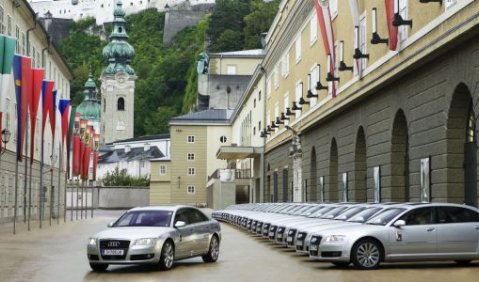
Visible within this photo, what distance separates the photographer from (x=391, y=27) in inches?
1015

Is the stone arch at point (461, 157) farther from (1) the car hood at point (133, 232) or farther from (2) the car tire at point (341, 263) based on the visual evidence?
(1) the car hood at point (133, 232)

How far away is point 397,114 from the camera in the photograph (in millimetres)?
27609

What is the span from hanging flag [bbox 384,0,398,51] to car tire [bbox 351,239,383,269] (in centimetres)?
935

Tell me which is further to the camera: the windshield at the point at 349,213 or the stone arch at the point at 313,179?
the stone arch at the point at 313,179

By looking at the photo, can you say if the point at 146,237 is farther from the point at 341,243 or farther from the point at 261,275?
the point at 341,243

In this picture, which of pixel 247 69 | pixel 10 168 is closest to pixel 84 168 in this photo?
pixel 10 168

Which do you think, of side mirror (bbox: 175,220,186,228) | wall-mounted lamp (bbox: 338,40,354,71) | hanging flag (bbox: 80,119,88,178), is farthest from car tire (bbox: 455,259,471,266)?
hanging flag (bbox: 80,119,88,178)

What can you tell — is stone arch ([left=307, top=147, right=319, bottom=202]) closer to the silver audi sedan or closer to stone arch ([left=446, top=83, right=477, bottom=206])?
stone arch ([left=446, top=83, right=477, bottom=206])

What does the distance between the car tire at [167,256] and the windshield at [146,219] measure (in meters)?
0.61

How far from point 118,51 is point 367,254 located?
6039 inches

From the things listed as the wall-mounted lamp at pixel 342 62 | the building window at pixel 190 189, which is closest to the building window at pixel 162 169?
the building window at pixel 190 189

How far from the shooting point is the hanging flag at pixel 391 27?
25062mm

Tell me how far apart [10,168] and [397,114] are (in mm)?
24393

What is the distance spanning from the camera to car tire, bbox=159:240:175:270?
1800 cm
